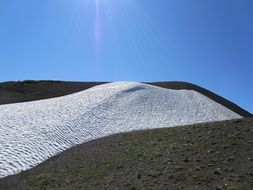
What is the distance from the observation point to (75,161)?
15.4m

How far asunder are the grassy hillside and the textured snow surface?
1592 millimetres

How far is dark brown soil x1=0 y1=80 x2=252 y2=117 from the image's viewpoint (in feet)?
145

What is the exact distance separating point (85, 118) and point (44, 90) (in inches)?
992

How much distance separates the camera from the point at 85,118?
2548cm

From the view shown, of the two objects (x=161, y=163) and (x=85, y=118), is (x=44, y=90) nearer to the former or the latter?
(x=85, y=118)

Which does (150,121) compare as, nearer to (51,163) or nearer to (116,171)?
(51,163)

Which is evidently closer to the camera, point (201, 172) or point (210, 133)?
point (201, 172)

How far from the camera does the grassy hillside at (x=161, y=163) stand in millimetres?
11258

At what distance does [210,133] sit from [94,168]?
5576 mm

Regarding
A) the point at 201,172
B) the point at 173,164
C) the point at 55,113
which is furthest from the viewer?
the point at 55,113

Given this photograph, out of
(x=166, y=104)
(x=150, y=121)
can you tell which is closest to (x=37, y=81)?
(x=166, y=104)

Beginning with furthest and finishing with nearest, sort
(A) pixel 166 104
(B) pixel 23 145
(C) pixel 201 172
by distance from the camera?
(A) pixel 166 104, (B) pixel 23 145, (C) pixel 201 172

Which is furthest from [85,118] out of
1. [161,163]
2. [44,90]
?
[44,90]

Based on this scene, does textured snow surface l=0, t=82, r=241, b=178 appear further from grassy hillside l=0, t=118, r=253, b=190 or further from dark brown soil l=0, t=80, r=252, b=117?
dark brown soil l=0, t=80, r=252, b=117
